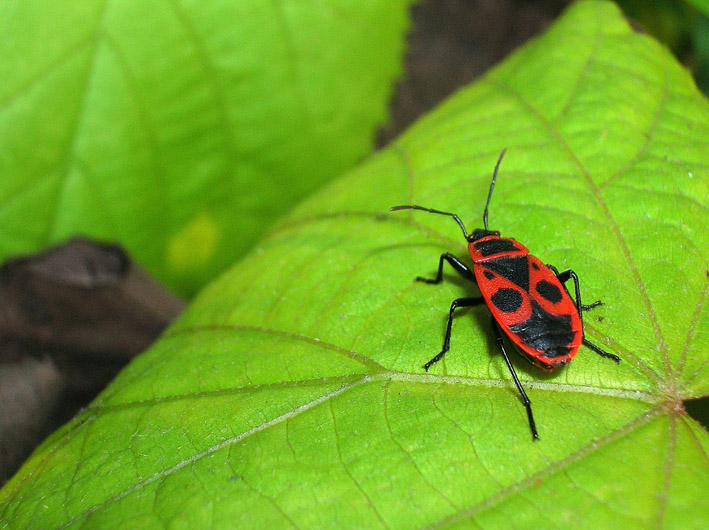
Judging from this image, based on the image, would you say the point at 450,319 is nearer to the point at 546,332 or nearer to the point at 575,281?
the point at 546,332

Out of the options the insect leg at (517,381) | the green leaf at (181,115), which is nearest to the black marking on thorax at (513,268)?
the insect leg at (517,381)

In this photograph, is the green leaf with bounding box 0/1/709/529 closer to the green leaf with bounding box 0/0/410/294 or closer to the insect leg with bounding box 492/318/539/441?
the insect leg with bounding box 492/318/539/441

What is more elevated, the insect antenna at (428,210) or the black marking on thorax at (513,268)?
the insect antenna at (428,210)

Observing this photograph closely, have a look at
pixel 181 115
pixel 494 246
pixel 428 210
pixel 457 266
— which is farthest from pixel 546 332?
pixel 181 115

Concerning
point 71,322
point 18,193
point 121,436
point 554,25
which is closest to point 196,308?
point 71,322

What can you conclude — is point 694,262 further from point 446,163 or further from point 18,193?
point 18,193

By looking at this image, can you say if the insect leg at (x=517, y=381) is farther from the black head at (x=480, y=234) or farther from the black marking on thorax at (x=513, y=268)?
the black head at (x=480, y=234)
